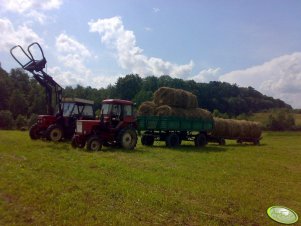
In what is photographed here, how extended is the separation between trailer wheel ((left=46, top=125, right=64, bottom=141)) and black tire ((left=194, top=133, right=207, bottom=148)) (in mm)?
8293

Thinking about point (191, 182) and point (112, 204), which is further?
point (191, 182)

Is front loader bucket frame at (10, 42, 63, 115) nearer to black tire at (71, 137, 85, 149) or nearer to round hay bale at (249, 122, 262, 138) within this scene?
black tire at (71, 137, 85, 149)

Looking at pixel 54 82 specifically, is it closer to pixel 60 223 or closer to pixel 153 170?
pixel 153 170

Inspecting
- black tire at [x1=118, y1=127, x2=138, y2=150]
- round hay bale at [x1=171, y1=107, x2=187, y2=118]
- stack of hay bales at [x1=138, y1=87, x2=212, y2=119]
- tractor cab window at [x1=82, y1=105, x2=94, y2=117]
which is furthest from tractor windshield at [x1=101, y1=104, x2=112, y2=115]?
round hay bale at [x1=171, y1=107, x2=187, y2=118]

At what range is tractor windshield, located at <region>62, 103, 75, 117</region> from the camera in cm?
1962

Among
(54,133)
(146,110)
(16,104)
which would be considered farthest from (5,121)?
(146,110)

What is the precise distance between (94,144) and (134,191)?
787cm

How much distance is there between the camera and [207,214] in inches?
299

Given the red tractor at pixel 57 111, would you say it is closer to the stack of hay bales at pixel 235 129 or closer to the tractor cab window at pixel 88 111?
the tractor cab window at pixel 88 111

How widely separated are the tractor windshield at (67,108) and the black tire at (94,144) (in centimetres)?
386

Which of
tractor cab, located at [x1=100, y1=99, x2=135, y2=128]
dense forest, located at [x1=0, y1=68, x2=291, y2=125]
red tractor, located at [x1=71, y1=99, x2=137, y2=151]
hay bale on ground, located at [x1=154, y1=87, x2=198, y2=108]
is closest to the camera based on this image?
red tractor, located at [x1=71, y1=99, x2=137, y2=151]

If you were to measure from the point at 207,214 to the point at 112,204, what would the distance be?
6.34 ft

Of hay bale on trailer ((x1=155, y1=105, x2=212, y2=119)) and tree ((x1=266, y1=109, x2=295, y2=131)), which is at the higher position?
tree ((x1=266, y1=109, x2=295, y2=131))

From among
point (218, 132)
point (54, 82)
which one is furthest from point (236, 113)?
point (54, 82)
